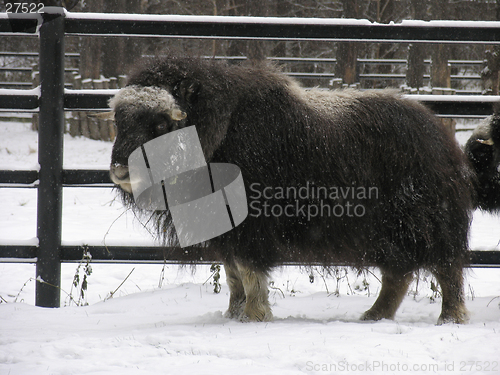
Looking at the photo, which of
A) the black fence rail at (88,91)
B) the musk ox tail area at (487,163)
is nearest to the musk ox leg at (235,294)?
the black fence rail at (88,91)

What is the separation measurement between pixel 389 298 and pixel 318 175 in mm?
1050

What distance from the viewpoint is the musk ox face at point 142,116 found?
8.45 ft

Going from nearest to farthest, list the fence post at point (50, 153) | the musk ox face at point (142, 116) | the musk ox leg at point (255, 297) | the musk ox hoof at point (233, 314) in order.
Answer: the musk ox face at point (142, 116)
the musk ox leg at point (255, 297)
the musk ox hoof at point (233, 314)
the fence post at point (50, 153)

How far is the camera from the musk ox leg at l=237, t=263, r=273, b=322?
2.90 meters

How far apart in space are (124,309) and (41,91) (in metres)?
1.66

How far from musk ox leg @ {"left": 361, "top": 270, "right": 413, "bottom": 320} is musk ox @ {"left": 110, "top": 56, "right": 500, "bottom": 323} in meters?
0.21

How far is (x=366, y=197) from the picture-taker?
9.39 ft

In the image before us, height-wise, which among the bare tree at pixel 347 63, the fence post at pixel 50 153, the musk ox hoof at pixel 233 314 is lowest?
the musk ox hoof at pixel 233 314

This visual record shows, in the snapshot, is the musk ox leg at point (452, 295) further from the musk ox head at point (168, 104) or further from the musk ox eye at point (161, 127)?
the musk ox eye at point (161, 127)

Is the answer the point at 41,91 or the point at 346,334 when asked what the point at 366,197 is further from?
the point at 41,91

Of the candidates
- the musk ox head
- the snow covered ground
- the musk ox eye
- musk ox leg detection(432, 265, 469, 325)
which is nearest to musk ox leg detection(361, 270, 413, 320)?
the snow covered ground

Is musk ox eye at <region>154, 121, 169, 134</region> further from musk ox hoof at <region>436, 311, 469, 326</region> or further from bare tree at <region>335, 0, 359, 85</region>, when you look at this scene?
bare tree at <region>335, 0, 359, 85</region>

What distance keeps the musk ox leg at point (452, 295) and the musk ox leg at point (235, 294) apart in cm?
126

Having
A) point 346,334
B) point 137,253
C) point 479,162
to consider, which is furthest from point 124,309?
point 479,162
